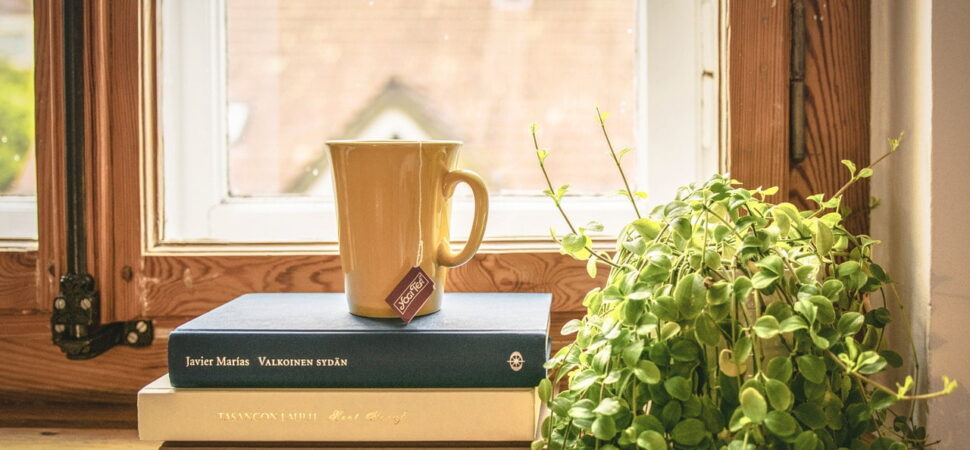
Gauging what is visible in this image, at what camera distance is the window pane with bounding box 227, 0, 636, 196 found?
1.27 m

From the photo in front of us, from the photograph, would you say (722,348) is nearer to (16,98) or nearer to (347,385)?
(347,385)

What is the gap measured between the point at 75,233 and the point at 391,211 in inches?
19.7

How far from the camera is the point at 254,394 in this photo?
85cm

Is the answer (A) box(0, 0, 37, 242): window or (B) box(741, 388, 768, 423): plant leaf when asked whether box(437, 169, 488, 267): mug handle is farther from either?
(A) box(0, 0, 37, 242): window

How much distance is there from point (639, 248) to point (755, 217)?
111 millimetres

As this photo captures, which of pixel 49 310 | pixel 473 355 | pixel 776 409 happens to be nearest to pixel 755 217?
pixel 776 409

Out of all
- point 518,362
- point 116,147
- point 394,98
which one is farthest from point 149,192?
point 518,362

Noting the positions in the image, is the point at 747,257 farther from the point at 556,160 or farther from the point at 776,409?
the point at 556,160

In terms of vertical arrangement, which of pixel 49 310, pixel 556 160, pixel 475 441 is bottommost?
pixel 475 441

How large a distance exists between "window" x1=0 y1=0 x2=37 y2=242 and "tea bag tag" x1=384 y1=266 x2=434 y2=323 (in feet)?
2.21

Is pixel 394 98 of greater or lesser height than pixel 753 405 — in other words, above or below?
above

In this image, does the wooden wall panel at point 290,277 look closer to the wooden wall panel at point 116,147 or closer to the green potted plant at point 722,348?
the wooden wall panel at point 116,147

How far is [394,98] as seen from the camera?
1285 mm

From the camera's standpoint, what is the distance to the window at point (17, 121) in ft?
4.05
